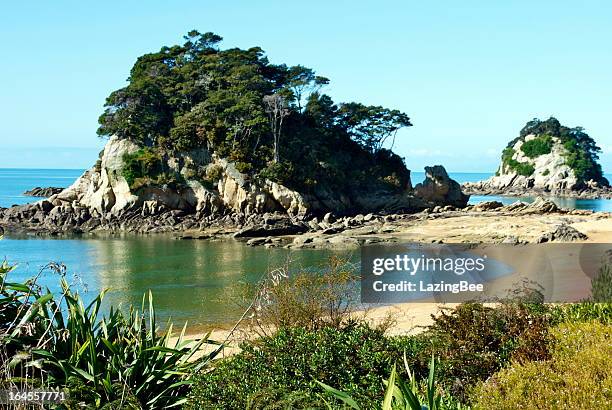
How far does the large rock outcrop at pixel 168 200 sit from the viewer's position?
4472 centimetres

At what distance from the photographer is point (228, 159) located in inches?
1918

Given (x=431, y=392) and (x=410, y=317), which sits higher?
(x=431, y=392)

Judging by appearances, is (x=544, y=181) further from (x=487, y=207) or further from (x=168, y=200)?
(x=168, y=200)

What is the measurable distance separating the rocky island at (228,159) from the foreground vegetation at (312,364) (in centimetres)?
3410

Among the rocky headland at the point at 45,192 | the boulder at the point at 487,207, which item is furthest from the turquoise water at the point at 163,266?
the rocky headland at the point at 45,192

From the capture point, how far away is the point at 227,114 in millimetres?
50344

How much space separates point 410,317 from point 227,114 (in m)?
38.5

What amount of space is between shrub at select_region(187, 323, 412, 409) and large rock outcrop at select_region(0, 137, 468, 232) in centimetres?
3733

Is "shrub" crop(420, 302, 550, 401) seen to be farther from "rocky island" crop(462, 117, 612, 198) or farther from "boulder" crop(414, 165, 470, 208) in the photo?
"rocky island" crop(462, 117, 612, 198)

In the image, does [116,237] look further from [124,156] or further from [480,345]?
[480,345]

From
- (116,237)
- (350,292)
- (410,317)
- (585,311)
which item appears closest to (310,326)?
(350,292)

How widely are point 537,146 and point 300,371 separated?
318 feet

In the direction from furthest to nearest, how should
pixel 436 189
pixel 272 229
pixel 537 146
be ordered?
pixel 537 146
pixel 436 189
pixel 272 229

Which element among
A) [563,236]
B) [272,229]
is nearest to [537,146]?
→ [272,229]
